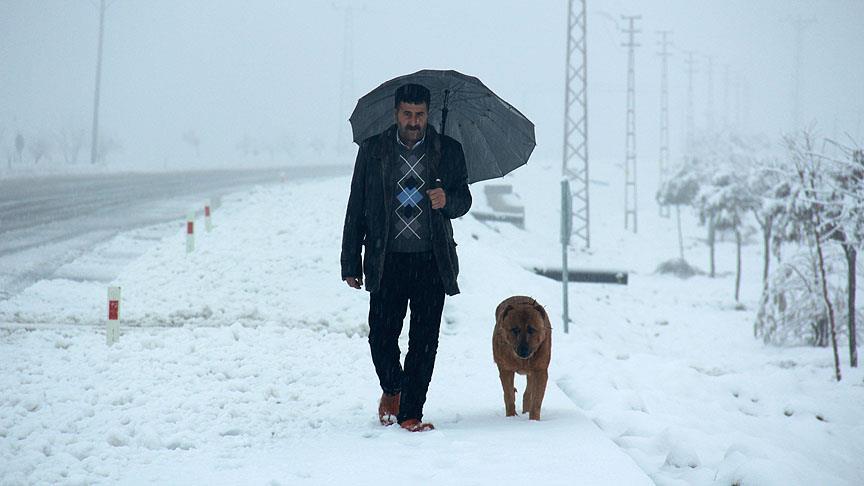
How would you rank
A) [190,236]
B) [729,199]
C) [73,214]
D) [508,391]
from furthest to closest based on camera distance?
[729,199] < [73,214] < [190,236] < [508,391]

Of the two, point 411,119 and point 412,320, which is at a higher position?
point 411,119

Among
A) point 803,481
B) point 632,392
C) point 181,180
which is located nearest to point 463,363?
point 632,392

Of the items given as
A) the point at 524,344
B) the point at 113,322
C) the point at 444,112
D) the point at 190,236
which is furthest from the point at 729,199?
the point at 524,344

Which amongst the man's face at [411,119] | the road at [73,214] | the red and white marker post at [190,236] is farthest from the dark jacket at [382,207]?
the red and white marker post at [190,236]

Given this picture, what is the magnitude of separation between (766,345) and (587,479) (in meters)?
17.8

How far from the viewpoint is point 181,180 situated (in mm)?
38156

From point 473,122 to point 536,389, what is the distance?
200 centimetres

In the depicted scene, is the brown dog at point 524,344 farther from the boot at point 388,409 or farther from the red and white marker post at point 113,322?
the red and white marker post at point 113,322

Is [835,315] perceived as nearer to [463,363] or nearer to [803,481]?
[463,363]

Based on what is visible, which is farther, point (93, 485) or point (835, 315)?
point (835, 315)

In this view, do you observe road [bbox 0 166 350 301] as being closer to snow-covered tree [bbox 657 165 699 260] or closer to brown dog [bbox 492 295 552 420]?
brown dog [bbox 492 295 552 420]

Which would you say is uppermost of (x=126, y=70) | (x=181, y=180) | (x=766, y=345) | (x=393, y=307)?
(x=126, y=70)

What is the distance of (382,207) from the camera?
571 centimetres

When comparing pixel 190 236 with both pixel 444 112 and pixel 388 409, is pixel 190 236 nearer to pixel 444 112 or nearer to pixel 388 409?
pixel 388 409
